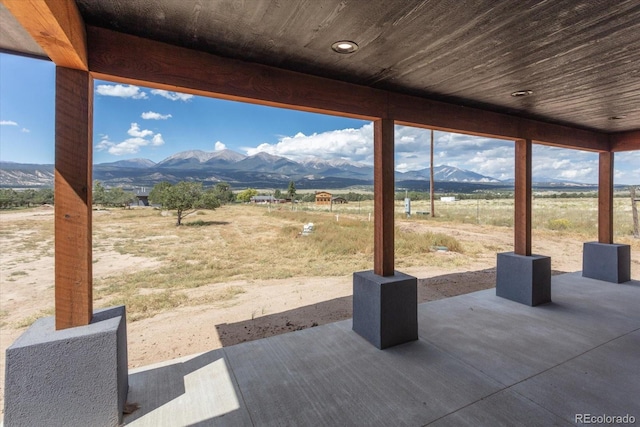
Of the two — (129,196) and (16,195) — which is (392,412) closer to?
(16,195)

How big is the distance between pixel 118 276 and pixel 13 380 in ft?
20.8

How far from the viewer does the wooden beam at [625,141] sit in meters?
4.50

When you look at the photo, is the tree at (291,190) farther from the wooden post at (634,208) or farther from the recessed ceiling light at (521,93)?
the recessed ceiling light at (521,93)

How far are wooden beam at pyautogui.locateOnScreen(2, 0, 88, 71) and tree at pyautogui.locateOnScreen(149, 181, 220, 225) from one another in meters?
13.7

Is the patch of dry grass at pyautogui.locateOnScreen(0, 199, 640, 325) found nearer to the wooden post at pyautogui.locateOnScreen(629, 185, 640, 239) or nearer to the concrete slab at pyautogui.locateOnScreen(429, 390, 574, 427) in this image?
the wooden post at pyautogui.locateOnScreen(629, 185, 640, 239)

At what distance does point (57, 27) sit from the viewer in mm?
1272

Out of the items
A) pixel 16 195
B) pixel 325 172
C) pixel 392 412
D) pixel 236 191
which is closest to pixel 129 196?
pixel 16 195

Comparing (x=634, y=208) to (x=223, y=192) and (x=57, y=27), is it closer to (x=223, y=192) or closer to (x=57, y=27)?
(x=57, y=27)

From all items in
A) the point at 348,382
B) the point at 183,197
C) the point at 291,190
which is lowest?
the point at 348,382

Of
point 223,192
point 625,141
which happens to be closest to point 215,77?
point 625,141

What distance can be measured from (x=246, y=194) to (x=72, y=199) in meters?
19.7

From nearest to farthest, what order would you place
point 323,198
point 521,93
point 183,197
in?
point 521,93 < point 183,197 < point 323,198

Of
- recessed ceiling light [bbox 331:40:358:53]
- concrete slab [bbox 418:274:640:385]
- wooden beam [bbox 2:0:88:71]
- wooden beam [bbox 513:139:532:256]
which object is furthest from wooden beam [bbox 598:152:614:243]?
wooden beam [bbox 2:0:88:71]

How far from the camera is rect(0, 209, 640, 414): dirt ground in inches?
135
